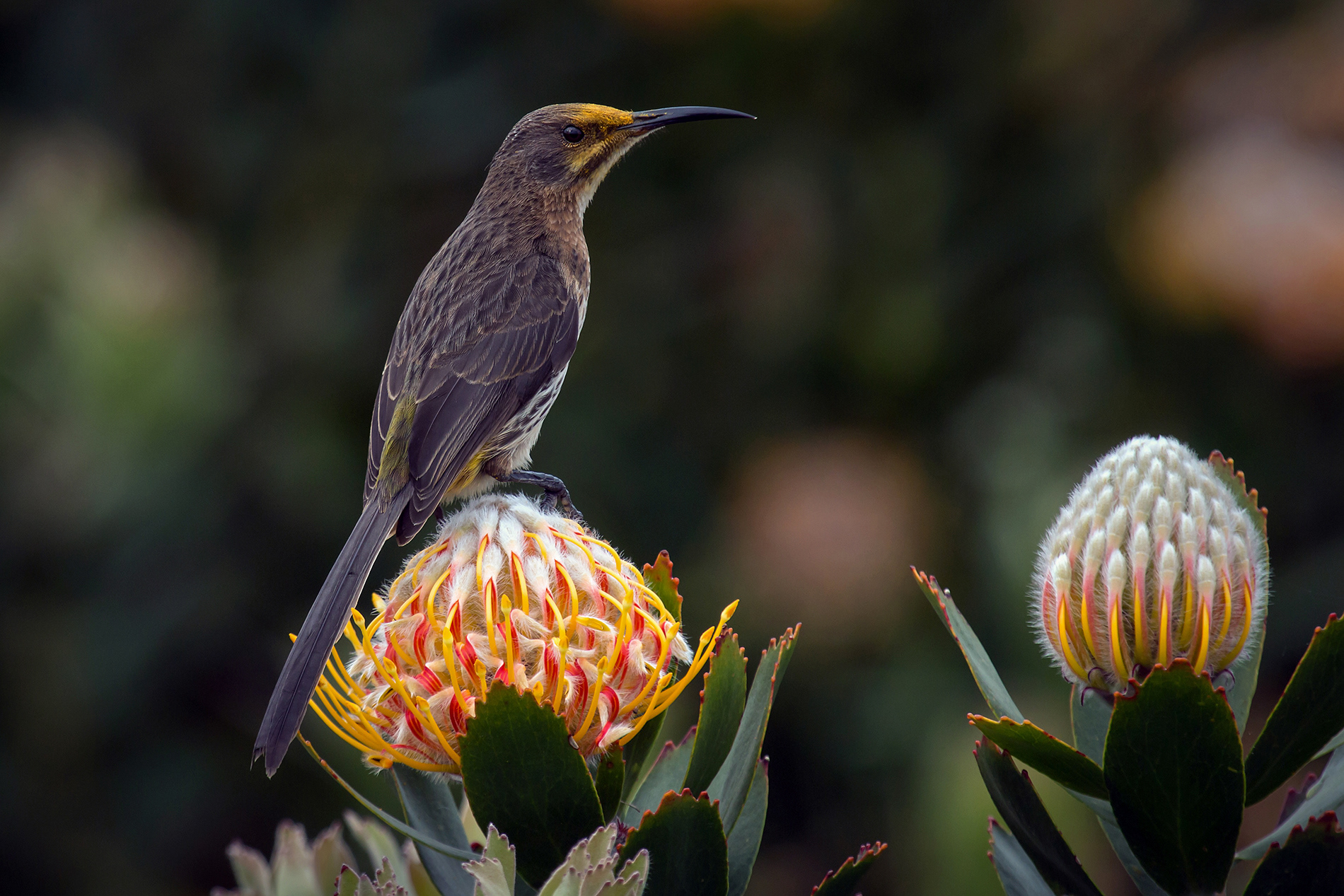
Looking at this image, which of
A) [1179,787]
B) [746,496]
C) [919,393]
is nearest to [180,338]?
[746,496]

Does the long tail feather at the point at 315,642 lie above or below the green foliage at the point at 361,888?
above

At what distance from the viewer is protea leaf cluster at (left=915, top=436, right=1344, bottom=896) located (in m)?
1.47

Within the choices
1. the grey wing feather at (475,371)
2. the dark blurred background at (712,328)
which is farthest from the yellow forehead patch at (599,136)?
the dark blurred background at (712,328)

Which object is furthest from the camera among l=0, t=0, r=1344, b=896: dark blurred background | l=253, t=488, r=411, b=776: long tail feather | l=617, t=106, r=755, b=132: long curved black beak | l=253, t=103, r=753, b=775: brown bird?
l=0, t=0, r=1344, b=896: dark blurred background

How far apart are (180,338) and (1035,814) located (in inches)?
130

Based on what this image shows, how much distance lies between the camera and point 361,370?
17.1ft

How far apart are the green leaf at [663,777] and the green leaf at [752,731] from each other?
0.48 feet

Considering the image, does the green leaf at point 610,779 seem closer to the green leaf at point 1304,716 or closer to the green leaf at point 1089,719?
the green leaf at point 1089,719

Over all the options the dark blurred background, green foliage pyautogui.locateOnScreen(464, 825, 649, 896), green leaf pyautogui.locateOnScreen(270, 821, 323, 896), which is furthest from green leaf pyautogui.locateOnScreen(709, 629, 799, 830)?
the dark blurred background

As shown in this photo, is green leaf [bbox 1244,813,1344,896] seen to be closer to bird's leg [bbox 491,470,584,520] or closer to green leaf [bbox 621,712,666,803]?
green leaf [bbox 621,712,666,803]

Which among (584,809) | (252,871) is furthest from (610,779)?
(252,871)

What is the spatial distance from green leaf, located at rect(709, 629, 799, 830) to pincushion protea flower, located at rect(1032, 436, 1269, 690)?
0.36 m

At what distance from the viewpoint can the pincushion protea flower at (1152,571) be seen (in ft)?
5.35

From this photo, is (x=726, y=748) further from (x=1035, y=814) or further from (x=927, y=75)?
(x=927, y=75)
